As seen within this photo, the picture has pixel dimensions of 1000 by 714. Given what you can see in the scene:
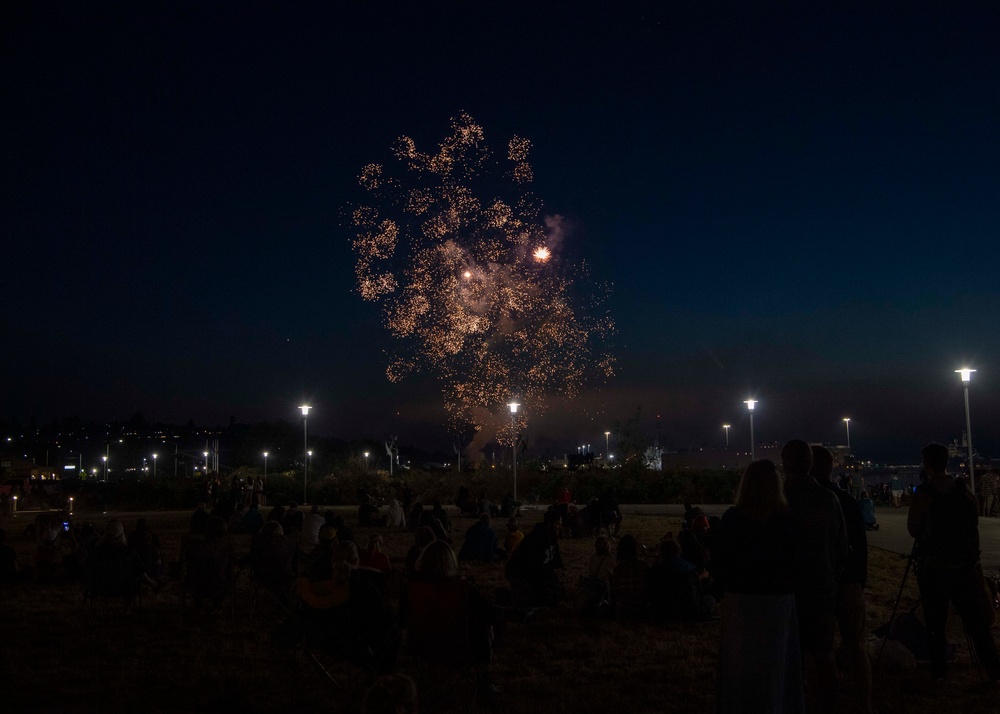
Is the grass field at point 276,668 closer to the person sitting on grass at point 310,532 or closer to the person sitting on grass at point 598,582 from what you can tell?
the person sitting on grass at point 598,582

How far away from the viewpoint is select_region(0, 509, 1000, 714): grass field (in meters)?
6.20

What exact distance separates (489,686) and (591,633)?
286cm

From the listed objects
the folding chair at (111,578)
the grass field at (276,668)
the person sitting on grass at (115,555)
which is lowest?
the grass field at (276,668)

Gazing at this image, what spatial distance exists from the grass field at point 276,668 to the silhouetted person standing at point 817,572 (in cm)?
138

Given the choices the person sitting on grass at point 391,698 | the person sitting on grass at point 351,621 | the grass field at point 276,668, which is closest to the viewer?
the person sitting on grass at point 391,698

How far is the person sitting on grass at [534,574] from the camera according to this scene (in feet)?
33.7

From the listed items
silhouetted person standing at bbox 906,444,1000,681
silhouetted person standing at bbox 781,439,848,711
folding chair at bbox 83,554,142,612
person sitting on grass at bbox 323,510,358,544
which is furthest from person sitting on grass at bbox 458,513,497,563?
silhouetted person standing at bbox 781,439,848,711

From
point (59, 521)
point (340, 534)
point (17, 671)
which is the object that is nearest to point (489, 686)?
point (17, 671)

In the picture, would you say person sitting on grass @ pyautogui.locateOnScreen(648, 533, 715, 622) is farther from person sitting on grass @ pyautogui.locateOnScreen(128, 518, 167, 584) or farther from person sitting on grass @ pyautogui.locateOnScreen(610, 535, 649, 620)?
person sitting on grass @ pyautogui.locateOnScreen(128, 518, 167, 584)

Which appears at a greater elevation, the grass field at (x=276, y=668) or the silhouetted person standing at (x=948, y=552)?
the silhouetted person standing at (x=948, y=552)

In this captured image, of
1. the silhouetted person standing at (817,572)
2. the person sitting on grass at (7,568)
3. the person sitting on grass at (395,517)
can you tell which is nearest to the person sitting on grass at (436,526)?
the person sitting on grass at (395,517)

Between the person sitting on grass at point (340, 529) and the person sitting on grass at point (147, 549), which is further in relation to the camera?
the person sitting on grass at point (340, 529)

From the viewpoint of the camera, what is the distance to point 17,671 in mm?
7238

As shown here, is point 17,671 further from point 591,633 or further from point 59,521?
point 59,521
